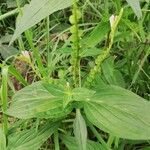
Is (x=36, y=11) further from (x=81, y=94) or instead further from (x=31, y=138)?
(x=31, y=138)

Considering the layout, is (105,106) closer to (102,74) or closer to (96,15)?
(102,74)

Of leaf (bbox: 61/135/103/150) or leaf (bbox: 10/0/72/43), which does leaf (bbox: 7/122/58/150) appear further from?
leaf (bbox: 10/0/72/43)

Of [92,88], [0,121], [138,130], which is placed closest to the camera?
[138,130]

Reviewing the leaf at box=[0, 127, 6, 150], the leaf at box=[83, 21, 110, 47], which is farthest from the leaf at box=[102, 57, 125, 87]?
the leaf at box=[0, 127, 6, 150]

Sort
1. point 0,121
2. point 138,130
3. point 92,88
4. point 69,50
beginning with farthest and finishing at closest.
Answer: point 0,121 < point 69,50 < point 92,88 < point 138,130

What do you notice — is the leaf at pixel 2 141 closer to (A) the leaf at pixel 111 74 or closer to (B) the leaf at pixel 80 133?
(B) the leaf at pixel 80 133

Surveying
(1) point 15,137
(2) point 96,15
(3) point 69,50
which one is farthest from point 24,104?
(2) point 96,15

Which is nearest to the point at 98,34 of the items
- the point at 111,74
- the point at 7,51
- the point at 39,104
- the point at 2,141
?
the point at 111,74
